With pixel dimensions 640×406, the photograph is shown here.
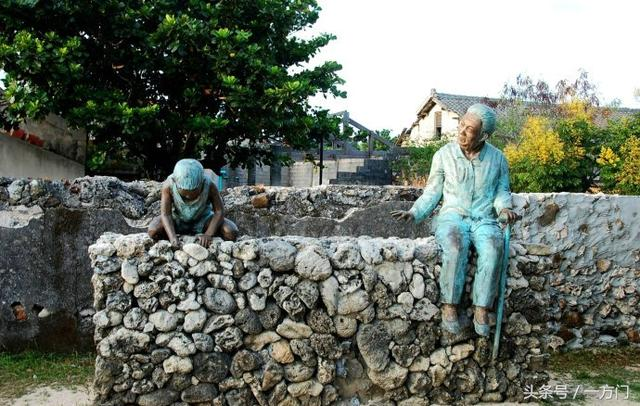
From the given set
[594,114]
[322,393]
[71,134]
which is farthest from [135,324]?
[594,114]

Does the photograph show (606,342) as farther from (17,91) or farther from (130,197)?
(17,91)

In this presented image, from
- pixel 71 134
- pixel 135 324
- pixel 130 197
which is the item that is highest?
pixel 71 134

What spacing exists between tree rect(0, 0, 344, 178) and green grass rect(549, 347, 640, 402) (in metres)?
4.92

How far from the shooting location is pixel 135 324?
12.4 feet

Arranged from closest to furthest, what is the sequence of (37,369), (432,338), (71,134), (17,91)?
(432,338)
(37,369)
(17,91)
(71,134)

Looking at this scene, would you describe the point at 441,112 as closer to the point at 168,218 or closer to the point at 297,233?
the point at 297,233

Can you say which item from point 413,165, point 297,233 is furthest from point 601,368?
point 413,165

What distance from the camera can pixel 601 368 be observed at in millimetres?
5629

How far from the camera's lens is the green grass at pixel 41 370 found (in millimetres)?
4574

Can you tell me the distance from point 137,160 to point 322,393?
7.29m

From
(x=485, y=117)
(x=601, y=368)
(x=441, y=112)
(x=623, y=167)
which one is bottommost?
(x=601, y=368)

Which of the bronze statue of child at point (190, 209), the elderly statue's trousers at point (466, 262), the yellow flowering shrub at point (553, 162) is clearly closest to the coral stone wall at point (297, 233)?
the elderly statue's trousers at point (466, 262)

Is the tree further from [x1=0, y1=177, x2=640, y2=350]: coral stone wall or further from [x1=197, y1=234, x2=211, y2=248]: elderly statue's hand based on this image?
[x1=197, y1=234, x2=211, y2=248]: elderly statue's hand

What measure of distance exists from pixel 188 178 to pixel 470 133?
1.87 metres
